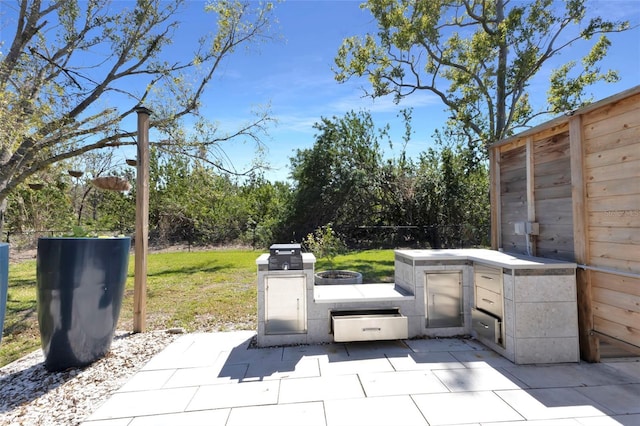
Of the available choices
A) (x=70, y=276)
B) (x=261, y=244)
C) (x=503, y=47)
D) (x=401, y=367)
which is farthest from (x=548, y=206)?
(x=261, y=244)

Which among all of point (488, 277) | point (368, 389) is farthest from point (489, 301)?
point (368, 389)

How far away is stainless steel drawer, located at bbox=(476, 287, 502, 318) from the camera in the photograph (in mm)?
2914

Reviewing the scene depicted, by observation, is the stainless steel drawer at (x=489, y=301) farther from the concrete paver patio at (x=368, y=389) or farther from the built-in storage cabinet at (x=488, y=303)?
the concrete paver patio at (x=368, y=389)

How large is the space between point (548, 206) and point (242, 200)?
1088cm

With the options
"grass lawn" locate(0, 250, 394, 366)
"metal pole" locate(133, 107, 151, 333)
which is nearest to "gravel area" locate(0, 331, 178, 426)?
"metal pole" locate(133, 107, 151, 333)

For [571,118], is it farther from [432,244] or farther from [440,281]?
[432,244]

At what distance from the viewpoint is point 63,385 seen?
2506 millimetres

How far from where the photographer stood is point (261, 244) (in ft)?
36.8

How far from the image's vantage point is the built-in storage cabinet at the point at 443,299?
3.35 meters

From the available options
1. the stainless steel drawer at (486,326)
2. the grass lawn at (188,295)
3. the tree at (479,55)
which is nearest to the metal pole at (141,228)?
the grass lawn at (188,295)

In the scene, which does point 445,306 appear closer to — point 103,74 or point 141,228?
point 141,228

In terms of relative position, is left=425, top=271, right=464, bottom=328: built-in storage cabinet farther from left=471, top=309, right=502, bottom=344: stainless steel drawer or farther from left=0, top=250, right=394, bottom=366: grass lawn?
left=0, top=250, right=394, bottom=366: grass lawn

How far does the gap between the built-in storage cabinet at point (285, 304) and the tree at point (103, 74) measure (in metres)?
3.70

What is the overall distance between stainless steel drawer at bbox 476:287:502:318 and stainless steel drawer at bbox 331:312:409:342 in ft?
2.65
